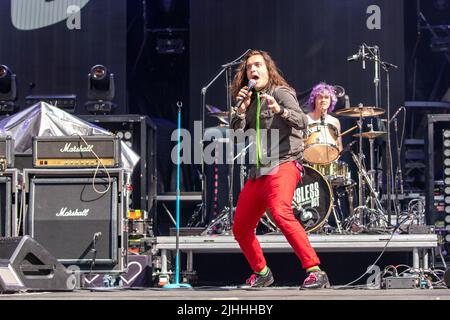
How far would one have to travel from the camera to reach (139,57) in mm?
13406

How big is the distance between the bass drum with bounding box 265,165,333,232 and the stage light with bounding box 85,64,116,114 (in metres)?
2.68

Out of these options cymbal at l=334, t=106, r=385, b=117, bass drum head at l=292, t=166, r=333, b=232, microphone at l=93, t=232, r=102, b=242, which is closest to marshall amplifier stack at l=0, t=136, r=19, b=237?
microphone at l=93, t=232, r=102, b=242

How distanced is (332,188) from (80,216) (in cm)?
318

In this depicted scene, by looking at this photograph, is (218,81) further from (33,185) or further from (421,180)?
(33,185)

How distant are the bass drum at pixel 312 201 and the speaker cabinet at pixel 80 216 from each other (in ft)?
7.19

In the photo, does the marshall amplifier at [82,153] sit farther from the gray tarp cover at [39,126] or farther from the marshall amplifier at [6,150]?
the gray tarp cover at [39,126]

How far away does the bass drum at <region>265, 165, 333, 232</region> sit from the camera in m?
9.74

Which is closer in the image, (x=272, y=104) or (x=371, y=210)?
(x=272, y=104)

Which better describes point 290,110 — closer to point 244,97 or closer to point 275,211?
point 244,97

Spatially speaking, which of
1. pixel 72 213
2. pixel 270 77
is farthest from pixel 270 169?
pixel 72 213

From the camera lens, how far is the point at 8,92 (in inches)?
459

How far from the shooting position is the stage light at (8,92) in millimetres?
11578

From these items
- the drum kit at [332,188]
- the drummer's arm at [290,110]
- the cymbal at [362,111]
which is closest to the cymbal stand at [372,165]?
the drum kit at [332,188]
